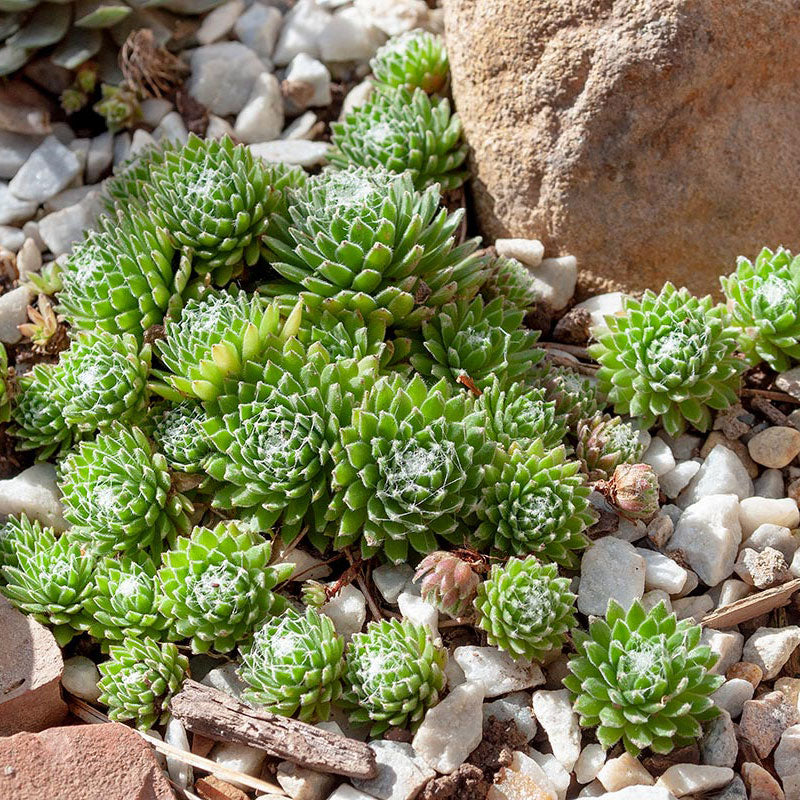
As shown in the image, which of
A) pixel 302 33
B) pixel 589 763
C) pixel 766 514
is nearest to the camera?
pixel 589 763

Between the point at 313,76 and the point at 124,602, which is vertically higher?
the point at 313,76

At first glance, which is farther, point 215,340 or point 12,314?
point 12,314

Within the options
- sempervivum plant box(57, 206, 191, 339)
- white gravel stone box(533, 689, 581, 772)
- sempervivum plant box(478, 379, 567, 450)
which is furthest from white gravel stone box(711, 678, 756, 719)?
sempervivum plant box(57, 206, 191, 339)

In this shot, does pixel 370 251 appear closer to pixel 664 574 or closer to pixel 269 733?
pixel 664 574

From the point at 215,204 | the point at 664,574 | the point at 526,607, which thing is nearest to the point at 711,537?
the point at 664,574

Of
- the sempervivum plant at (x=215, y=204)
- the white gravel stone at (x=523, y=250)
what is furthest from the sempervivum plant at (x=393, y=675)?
the white gravel stone at (x=523, y=250)

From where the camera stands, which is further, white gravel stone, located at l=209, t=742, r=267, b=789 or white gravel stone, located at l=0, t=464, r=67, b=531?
white gravel stone, located at l=0, t=464, r=67, b=531

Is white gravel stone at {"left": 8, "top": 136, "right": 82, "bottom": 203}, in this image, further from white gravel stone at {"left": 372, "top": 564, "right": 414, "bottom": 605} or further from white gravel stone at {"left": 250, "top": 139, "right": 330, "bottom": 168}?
white gravel stone at {"left": 372, "top": 564, "right": 414, "bottom": 605}
